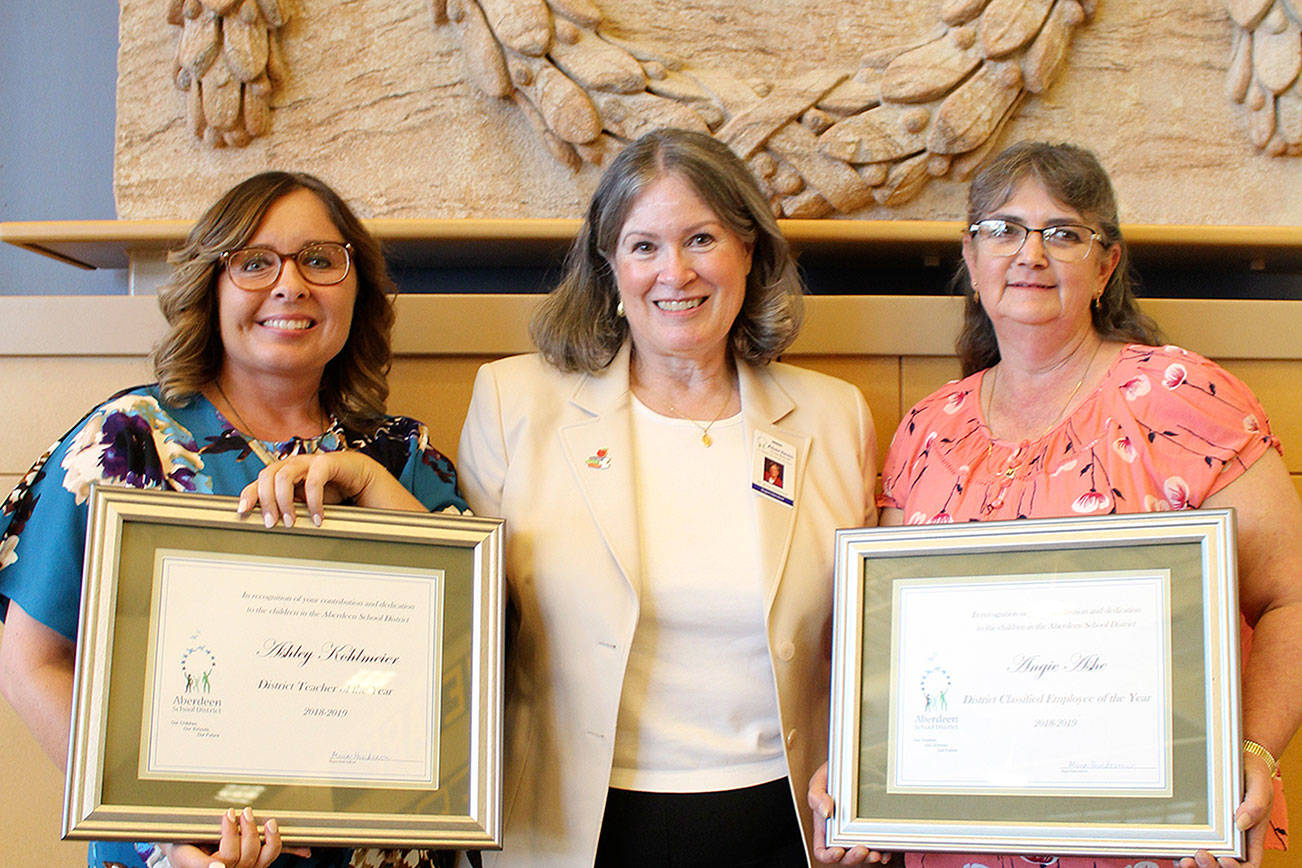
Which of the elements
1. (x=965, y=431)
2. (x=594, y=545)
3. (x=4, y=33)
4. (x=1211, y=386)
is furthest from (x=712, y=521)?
(x=4, y=33)

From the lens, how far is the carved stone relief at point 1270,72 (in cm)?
249

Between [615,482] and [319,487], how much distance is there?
52 cm

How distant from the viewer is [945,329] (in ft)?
7.43

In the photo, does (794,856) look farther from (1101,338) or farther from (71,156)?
(71,156)

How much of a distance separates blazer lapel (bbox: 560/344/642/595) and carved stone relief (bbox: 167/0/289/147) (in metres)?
1.14

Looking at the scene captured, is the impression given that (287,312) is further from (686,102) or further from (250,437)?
(686,102)

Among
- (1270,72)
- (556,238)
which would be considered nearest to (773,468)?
(556,238)

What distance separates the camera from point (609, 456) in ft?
6.10

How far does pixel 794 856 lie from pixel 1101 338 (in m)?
1.06

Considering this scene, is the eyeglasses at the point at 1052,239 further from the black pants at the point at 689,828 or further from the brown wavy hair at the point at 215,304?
the brown wavy hair at the point at 215,304

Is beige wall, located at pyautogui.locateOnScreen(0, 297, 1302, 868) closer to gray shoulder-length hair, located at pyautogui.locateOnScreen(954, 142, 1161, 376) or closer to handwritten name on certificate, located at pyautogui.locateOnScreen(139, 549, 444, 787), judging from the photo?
gray shoulder-length hair, located at pyautogui.locateOnScreen(954, 142, 1161, 376)

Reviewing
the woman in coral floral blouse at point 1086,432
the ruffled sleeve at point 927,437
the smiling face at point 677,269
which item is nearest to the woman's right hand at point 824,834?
the woman in coral floral blouse at point 1086,432

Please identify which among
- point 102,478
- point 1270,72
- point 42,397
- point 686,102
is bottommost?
point 102,478

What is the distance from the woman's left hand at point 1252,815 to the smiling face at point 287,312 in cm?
151
